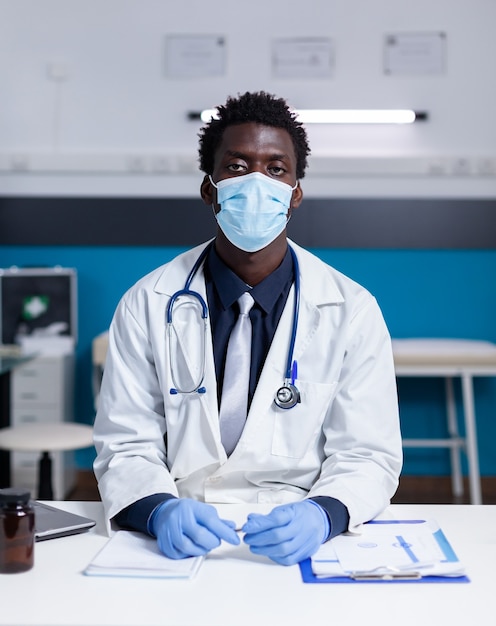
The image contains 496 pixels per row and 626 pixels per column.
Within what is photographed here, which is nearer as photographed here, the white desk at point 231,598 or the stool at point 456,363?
the white desk at point 231,598

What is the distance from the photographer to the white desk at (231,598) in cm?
87

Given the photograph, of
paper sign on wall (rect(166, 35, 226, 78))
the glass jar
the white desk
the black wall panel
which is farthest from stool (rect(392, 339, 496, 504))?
the glass jar

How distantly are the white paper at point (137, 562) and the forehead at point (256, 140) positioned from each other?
0.71 meters

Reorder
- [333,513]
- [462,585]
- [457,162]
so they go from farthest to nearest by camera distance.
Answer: [457,162], [333,513], [462,585]

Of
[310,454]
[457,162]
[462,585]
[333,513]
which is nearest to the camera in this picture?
[462,585]

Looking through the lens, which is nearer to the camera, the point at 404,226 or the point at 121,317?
the point at 121,317

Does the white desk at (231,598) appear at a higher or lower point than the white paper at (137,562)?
lower

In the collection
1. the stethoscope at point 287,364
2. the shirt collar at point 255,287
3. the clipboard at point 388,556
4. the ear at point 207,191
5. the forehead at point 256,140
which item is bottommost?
the clipboard at point 388,556

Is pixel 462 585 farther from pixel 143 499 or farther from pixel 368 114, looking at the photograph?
pixel 368 114

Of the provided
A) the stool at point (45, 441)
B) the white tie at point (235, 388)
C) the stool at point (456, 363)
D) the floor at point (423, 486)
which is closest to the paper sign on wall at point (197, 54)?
the stool at point (456, 363)

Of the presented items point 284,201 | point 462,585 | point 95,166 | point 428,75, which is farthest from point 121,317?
point 428,75

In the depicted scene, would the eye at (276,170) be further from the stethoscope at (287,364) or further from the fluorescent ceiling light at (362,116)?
→ the fluorescent ceiling light at (362,116)

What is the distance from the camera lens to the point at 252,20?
3865 mm

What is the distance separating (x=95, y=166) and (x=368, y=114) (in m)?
1.33
